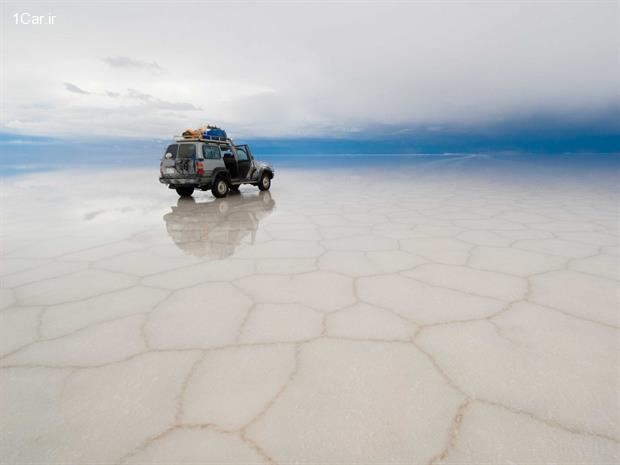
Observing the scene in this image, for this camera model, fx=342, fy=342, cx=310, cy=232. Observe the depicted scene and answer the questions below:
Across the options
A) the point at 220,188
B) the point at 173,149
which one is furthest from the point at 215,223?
the point at 173,149

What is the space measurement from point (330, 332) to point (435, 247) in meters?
2.52

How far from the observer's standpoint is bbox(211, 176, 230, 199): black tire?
9453 mm

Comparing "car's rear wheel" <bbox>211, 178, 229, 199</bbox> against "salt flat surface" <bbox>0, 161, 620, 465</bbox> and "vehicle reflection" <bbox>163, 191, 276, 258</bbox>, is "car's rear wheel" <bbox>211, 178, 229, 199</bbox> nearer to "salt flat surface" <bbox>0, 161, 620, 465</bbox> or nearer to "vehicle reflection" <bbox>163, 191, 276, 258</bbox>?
"vehicle reflection" <bbox>163, 191, 276, 258</bbox>

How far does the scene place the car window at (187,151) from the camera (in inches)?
353

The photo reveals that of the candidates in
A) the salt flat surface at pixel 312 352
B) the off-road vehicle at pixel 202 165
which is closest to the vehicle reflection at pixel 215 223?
the salt flat surface at pixel 312 352

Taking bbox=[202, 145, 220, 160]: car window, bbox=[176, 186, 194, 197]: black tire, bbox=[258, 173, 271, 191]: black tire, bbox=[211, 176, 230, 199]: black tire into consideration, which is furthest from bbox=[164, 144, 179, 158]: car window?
bbox=[258, 173, 271, 191]: black tire

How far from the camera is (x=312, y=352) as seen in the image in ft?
6.86

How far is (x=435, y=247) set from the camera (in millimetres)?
4320

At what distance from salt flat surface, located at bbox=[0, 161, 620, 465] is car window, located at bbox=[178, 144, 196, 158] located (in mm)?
4922

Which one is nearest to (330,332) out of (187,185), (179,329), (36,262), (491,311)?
(179,329)

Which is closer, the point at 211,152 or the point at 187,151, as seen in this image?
the point at 187,151

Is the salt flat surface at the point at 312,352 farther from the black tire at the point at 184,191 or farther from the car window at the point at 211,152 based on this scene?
the black tire at the point at 184,191

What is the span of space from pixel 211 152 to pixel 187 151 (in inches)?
25.0

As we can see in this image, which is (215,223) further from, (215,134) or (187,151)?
(215,134)
